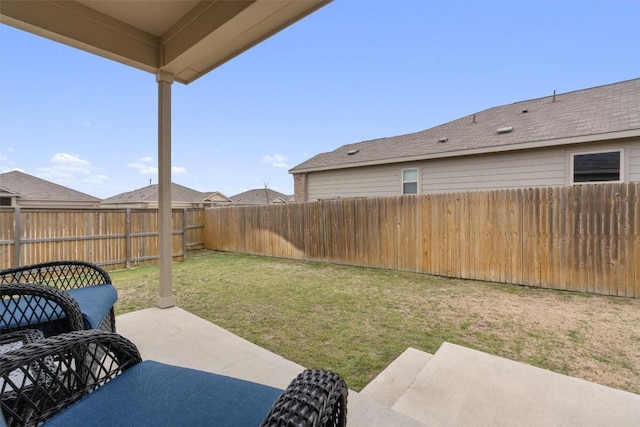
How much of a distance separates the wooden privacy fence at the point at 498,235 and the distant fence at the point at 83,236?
3.78m

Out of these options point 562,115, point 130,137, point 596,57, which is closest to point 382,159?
point 562,115

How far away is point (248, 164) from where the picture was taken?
29.3 metres

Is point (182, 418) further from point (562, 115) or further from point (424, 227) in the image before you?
point (562, 115)

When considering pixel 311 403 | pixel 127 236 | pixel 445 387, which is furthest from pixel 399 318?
pixel 127 236

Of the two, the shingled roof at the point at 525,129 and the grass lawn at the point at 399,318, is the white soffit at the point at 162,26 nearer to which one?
the grass lawn at the point at 399,318

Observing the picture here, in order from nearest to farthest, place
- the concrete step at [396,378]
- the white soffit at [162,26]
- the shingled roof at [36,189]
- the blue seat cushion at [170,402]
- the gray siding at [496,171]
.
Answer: the blue seat cushion at [170,402]
the concrete step at [396,378]
the white soffit at [162,26]
the gray siding at [496,171]
the shingled roof at [36,189]

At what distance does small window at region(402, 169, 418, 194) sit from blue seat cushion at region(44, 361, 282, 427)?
8.35 m

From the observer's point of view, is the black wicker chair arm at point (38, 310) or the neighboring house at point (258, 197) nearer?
the black wicker chair arm at point (38, 310)

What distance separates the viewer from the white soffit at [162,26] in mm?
2133

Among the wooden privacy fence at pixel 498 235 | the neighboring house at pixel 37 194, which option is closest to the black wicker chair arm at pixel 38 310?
the wooden privacy fence at pixel 498 235

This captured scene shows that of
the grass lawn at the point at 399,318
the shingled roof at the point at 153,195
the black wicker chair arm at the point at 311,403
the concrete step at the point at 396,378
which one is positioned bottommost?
the grass lawn at the point at 399,318

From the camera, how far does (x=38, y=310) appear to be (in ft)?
5.66

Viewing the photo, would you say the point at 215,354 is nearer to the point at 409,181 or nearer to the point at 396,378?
the point at 396,378

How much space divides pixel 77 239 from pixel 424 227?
738 cm
